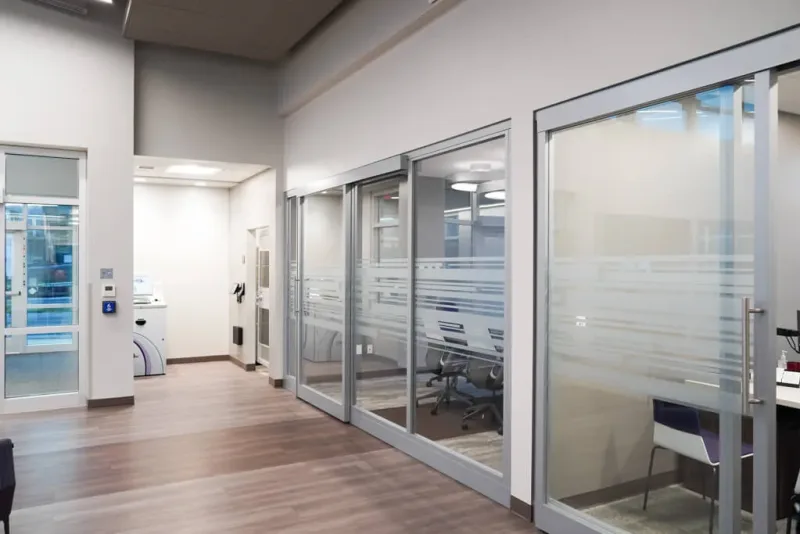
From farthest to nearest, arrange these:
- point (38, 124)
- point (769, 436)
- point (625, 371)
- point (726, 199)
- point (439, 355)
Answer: point (38, 124), point (439, 355), point (625, 371), point (726, 199), point (769, 436)

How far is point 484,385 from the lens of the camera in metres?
4.25

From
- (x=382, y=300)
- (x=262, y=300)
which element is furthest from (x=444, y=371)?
(x=262, y=300)

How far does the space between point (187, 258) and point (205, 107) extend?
289 cm

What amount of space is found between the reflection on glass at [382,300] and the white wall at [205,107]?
2.48 metres

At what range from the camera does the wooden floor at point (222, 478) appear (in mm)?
3518

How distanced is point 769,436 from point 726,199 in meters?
1.01

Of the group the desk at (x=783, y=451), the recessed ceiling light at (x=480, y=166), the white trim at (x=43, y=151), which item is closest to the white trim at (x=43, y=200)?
the white trim at (x=43, y=151)

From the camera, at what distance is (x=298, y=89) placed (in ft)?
22.5

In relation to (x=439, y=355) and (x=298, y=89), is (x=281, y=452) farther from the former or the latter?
(x=298, y=89)

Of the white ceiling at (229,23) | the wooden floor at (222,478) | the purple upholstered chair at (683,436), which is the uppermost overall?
the white ceiling at (229,23)

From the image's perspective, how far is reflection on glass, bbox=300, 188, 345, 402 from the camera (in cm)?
607

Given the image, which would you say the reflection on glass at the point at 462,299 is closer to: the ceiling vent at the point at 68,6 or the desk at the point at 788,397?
the desk at the point at 788,397

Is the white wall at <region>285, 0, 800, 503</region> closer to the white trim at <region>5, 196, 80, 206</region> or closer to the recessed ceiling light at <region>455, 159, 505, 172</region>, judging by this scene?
the recessed ceiling light at <region>455, 159, 505, 172</region>

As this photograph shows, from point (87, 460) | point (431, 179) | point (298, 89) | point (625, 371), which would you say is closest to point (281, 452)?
point (87, 460)
